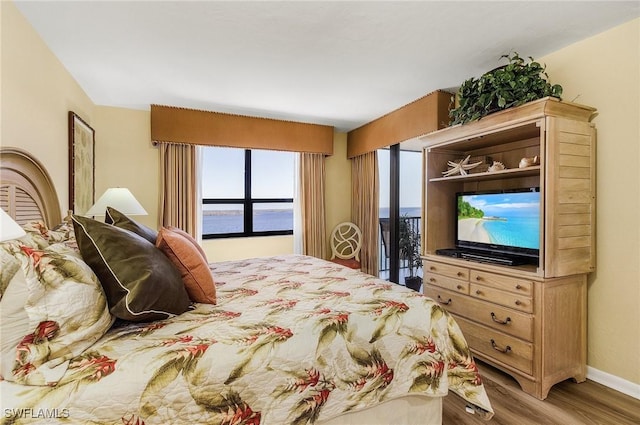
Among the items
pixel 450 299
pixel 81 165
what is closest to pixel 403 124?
pixel 450 299

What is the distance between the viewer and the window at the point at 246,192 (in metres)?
4.19

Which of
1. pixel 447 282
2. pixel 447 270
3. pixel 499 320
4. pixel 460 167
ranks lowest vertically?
pixel 499 320

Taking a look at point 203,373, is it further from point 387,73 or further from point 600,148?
point 600,148

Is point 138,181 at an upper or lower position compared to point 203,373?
upper

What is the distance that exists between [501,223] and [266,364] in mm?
2199

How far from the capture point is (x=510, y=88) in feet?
7.22

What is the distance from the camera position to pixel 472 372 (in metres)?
1.63

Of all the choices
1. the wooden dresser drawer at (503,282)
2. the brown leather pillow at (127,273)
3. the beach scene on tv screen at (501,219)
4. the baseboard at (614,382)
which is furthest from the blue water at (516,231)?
the brown leather pillow at (127,273)

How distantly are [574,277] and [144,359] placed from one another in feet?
8.59

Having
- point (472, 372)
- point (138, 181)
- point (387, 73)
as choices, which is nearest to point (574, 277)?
point (472, 372)

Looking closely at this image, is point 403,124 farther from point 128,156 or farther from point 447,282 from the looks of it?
point 128,156

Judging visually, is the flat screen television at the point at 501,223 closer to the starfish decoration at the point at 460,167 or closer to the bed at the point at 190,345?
the starfish decoration at the point at 460,167

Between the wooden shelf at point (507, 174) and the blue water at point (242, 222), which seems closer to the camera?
the wooden shelf at point (507, 174)

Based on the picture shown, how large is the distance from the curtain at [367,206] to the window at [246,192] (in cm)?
102
